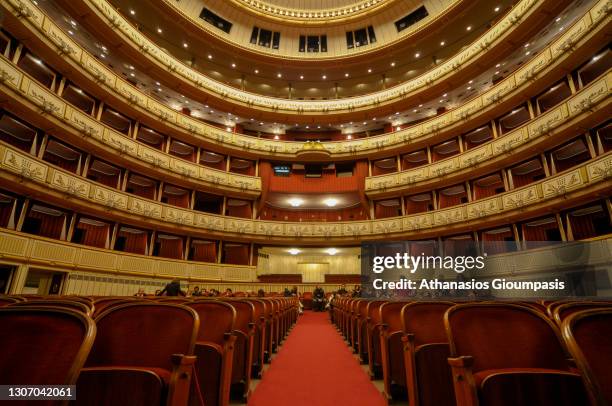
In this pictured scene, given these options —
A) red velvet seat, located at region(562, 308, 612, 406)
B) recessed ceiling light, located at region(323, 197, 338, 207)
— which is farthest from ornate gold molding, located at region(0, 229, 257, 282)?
red velvet seat, located at region(562, 308, 612, 406)

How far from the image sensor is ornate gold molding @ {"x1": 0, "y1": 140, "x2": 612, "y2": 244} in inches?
363

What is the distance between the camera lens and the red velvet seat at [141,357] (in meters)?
1.44

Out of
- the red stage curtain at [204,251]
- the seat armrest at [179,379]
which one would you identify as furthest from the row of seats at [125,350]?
the red stage curtain at [204,251]

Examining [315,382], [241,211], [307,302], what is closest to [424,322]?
[315,382]

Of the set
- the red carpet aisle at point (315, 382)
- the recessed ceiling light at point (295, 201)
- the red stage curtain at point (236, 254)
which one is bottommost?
the red carpet aisle at point (315, 382)

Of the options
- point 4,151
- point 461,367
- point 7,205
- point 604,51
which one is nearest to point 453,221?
point 604,51

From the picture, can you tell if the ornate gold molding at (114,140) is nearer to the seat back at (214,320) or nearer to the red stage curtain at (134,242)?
the red stage curtain at (134,242)

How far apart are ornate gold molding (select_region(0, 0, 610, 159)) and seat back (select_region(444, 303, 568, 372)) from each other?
40.7 feet

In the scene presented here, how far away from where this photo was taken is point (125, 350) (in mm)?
1673

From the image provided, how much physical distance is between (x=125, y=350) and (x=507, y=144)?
14.6 m

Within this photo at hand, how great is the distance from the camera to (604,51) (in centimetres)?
1026

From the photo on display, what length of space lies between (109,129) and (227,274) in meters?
8.24

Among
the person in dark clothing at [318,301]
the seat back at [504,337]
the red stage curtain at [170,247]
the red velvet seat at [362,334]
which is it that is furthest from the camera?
the red stage curtain at [170,247]

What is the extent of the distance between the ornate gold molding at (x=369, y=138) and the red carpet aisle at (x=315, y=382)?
1256cm
